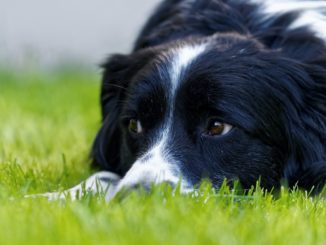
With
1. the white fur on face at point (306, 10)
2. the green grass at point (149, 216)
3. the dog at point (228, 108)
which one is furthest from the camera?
the white fur on face at point (306, 10)

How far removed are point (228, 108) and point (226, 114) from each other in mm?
30

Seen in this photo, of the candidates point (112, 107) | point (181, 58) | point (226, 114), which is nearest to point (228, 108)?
point (226, 114)

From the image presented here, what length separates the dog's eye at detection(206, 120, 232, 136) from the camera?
3.52 m

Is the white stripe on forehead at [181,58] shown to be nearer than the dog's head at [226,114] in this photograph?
No

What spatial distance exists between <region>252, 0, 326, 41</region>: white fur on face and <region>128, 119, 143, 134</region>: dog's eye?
1.08 metres

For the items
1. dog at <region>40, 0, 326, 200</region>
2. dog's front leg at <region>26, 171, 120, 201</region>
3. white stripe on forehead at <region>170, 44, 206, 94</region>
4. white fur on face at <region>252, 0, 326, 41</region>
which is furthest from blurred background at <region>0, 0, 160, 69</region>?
white stripe on forehead at <region>170, 44, 206, 94</region>

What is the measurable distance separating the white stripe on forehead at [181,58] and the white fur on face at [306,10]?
695 mm

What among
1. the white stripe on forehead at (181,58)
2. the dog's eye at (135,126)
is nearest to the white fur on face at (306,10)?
the white stripe on forehead at (181,58)

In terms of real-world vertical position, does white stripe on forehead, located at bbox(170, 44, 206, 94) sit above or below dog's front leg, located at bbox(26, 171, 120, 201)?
above

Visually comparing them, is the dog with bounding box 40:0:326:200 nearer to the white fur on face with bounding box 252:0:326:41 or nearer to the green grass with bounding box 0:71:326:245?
the white fur on face with bounding box 252:0:326:41

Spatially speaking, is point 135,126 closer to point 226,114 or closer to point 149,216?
point 226,114

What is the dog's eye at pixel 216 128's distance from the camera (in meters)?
3.52

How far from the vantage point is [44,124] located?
553cm

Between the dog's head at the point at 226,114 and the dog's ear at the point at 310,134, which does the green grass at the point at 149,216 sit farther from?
the dog's ear at the point at 310,134
